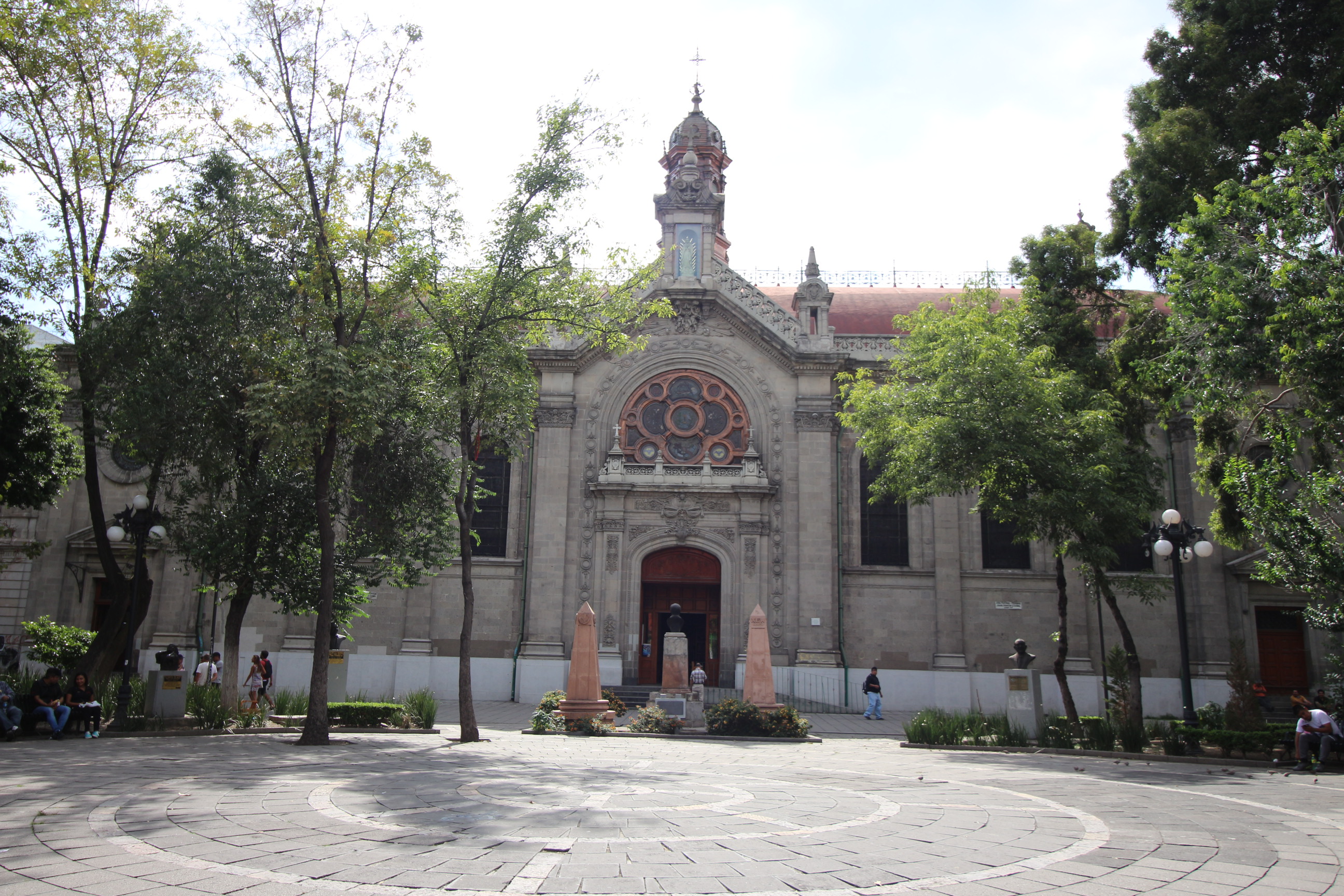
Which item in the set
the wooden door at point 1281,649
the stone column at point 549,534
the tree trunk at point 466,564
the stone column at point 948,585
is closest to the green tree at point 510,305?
the tree trunk at point 466,564

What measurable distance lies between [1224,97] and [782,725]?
16950 millimetres

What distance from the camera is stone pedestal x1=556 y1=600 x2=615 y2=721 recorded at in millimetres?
19922

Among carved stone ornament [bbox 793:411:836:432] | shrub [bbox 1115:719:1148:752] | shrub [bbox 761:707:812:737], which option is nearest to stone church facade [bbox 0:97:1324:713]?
carved stone ornament [bbox 793:411:836:432]

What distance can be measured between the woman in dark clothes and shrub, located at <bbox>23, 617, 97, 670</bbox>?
4.55m

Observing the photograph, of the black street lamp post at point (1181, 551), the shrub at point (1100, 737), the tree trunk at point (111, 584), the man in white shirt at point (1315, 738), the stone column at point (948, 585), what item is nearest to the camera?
the man in white shirt at point (1315, 738)

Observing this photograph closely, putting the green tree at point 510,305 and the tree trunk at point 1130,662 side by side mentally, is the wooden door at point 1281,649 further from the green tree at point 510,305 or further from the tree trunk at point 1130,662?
the green tree at point 510,305

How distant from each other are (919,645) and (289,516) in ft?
64.3

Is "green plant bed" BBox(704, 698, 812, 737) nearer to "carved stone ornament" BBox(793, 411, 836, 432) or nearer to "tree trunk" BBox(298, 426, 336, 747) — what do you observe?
"tree trunk" BBox(298, 426, 336, 747)

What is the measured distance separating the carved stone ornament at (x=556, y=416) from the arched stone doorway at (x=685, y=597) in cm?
520

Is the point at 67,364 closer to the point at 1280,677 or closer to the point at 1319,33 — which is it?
the point at 1319,33

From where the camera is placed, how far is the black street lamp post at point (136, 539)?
1688 cm

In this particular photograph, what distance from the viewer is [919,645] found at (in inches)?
1160

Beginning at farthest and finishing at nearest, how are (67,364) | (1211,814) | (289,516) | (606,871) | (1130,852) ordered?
(67,364)
(289,516)
(1211,814)
(1130,852)
(606,871)

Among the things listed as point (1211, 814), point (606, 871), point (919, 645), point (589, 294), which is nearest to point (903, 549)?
point (919, 645)
